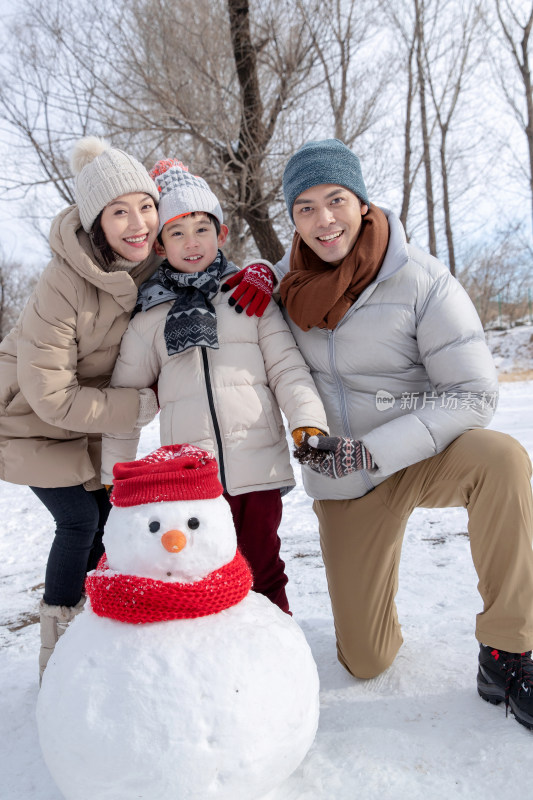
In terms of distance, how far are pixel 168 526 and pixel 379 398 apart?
1049 mm

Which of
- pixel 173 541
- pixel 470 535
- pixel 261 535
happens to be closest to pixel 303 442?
pixel 261 535

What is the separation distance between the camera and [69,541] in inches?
84.0

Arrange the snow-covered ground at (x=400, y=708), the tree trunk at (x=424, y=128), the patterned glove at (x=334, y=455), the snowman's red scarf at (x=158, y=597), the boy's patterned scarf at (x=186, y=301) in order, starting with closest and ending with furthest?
the snowman's red scarf at (x=158, y=597) < the snow-covered ground at (x=400, y=708) < the patterned glove at (x=334, y=455) < the boy's patterned scarf at (x=186, y=301) < the tree trunk at (x=424, y=128)

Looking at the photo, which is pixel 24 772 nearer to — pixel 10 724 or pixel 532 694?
pixel 10 724

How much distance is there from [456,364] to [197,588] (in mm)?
1148


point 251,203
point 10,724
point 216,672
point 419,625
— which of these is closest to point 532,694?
point 419,625

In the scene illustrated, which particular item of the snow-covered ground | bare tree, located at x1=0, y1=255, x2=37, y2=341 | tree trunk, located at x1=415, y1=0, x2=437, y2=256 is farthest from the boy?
bare tree, located at x1=0, y1=255, x2=37, y2=341

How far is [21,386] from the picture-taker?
2031 mm

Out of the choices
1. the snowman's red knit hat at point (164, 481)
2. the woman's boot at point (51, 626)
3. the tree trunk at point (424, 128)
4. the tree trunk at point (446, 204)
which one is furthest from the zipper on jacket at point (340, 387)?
the tree trunk at point (446, 204)

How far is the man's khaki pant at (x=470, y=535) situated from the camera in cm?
173

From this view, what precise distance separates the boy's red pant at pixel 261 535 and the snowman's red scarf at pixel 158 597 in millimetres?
729

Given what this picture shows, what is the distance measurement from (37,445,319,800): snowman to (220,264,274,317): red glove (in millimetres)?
816

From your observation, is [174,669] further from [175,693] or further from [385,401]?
[385,401]

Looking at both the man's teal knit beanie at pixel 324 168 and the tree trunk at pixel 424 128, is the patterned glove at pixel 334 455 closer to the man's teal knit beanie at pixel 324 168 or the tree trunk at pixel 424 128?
the man's teal knit beanie at pixel 324 168
